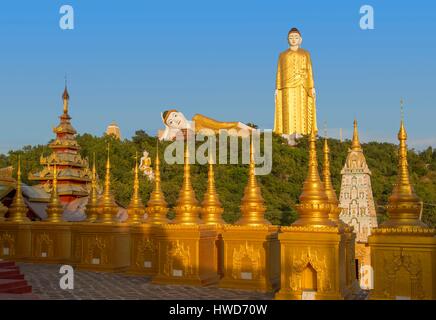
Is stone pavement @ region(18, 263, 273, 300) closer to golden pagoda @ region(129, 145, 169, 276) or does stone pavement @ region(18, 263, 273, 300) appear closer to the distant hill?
golden pagoda @ region(129, 145, 169, 276)

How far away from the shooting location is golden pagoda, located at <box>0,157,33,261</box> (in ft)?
62.5

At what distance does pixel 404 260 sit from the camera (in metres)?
8.96

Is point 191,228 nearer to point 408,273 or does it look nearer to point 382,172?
point 408,273

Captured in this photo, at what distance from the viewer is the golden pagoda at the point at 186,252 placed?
515 inches

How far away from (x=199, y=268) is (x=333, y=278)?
388 cm

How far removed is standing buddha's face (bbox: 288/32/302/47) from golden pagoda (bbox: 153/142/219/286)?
55.3 meters

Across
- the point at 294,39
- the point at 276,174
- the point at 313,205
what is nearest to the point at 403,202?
the point at 313,205

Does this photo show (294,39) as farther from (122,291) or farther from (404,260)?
(404,260)

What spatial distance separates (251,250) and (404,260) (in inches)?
175

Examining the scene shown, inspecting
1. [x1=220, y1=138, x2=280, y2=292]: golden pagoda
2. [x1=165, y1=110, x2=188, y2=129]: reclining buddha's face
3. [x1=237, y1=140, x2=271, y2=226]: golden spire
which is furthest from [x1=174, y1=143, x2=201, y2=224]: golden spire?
[x1=165, y1=110, x2=188, y2=129]: reclining buddha's face

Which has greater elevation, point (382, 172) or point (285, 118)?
point (285, 118)
